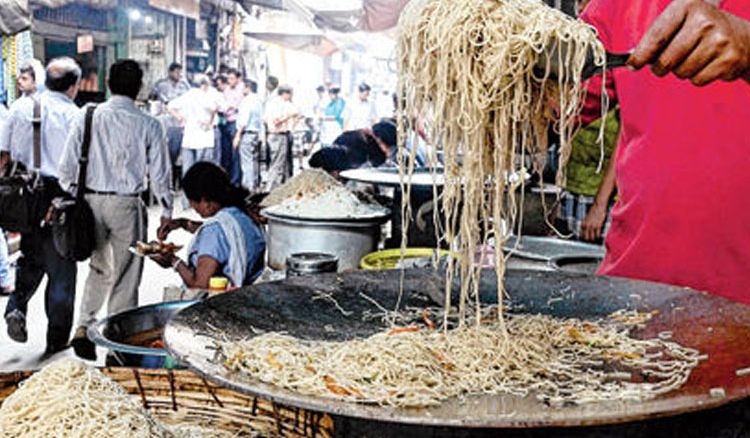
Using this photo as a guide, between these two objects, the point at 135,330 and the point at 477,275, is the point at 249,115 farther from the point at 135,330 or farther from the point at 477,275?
the point at 477,275

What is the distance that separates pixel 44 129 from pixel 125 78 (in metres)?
1.25

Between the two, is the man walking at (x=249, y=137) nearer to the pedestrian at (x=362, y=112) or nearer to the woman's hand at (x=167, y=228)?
the pedestrian at (x=362, y=112)

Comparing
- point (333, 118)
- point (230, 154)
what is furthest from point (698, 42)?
point (333, 118)

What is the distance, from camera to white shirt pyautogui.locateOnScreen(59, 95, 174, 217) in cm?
782

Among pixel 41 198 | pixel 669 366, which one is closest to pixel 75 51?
pixel 41 198

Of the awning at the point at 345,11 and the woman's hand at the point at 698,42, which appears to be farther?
the awning at the point at 345,11

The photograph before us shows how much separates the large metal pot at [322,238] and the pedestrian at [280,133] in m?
12.6

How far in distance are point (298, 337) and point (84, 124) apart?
18.2 ft

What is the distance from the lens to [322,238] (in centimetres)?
612

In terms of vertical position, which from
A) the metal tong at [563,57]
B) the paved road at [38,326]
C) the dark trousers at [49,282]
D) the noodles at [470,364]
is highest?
the metal tong at [563,57]

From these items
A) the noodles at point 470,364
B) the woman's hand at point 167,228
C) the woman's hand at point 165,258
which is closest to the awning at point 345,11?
the woman's hand at point 167,228

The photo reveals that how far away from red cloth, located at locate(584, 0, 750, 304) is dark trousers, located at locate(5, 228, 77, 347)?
6083 mm

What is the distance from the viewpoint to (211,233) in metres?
6.62

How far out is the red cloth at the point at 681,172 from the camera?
10.6 ft
